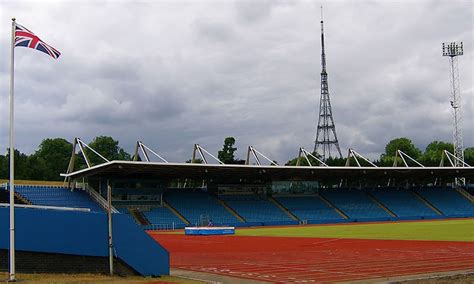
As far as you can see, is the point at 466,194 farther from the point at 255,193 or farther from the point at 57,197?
the point at 57,197

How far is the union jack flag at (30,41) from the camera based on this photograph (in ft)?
53.6

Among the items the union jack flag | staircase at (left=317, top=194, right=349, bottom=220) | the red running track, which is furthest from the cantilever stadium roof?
the union jack flag

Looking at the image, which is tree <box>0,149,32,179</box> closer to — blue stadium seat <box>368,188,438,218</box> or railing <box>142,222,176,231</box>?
railing <box>142,222,176,231</box>

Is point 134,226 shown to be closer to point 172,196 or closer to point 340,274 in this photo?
point 340,274

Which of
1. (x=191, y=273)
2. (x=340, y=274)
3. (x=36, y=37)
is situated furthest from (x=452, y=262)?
(x=36, y=37)

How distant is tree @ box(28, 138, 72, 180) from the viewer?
10662 centimetres

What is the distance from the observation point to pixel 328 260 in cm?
2295

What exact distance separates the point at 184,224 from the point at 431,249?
1383 inches

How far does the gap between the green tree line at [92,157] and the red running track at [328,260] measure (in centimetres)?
5808

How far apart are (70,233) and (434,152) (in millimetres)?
143142

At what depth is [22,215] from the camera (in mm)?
15867

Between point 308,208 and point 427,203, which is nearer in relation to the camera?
point 308,208

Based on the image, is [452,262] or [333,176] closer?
[452,262]

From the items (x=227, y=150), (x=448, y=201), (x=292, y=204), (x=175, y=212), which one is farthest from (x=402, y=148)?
(x=175, y=212)
